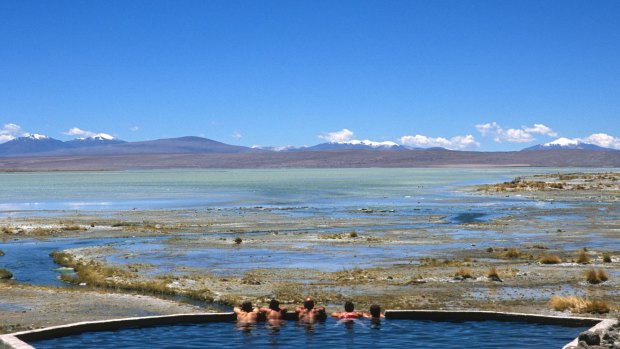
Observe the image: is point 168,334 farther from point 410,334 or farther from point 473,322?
point 473,322

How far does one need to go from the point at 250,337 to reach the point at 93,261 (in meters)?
17.4

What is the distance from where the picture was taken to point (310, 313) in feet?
65.0

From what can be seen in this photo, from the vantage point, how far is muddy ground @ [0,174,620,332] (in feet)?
74.8

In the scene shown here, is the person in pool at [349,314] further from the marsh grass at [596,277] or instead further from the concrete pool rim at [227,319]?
the marsh grass at [596,277]

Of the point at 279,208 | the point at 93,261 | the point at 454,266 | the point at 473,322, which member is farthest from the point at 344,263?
the point at 279,208

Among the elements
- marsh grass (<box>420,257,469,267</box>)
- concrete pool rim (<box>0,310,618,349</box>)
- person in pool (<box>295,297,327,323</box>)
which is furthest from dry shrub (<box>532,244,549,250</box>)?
person in pool (<box>295,297,327,323</box>)

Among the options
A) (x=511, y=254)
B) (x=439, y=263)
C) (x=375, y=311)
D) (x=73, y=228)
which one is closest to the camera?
(x=375, y=311)

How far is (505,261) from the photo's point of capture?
32188 mm

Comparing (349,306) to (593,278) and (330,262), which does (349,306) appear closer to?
(593,278)

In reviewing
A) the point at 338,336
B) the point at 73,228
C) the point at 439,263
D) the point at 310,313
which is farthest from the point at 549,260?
the point at 73,228

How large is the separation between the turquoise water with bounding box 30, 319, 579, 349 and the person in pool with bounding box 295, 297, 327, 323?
28 cm

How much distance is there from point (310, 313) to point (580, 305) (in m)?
6.90

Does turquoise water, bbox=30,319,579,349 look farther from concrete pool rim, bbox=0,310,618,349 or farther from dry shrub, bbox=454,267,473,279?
dry shrub, bbox=454,267,473,279

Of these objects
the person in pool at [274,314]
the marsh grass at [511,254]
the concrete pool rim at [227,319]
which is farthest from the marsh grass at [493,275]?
the person in pool at [274,314]
